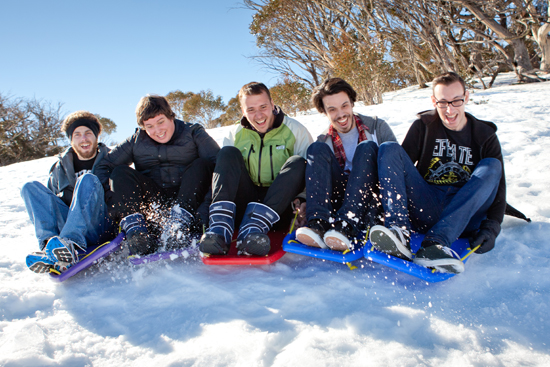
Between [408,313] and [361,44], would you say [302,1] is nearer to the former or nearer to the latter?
[361,44]

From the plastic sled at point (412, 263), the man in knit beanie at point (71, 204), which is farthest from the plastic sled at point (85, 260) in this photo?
the plastic sled at point (412, 263)

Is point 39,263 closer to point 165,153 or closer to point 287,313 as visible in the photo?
point 165,153

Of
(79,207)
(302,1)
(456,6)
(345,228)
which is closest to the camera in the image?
(345,228)

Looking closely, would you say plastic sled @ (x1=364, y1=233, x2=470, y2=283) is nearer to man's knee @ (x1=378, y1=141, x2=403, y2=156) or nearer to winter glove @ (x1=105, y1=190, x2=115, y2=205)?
man's knee @ (x1=378, y1=141, x2=403, y2=156)

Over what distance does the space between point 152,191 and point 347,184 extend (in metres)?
1.40

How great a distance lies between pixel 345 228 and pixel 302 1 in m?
13.5

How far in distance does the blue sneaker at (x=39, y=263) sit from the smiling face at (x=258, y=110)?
152 cm

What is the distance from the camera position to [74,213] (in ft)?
7.07

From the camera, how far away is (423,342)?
1277 mm

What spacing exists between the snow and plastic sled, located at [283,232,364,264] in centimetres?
9

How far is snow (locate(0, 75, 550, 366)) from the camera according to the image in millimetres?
1259

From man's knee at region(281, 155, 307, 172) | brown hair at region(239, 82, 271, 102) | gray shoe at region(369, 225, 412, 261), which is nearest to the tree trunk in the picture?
brown hair at region(239, 82, 271, 102)

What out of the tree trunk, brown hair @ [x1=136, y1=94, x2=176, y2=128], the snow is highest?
the tree trunk

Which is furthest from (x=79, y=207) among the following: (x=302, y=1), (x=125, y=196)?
(x=302, y=1)
